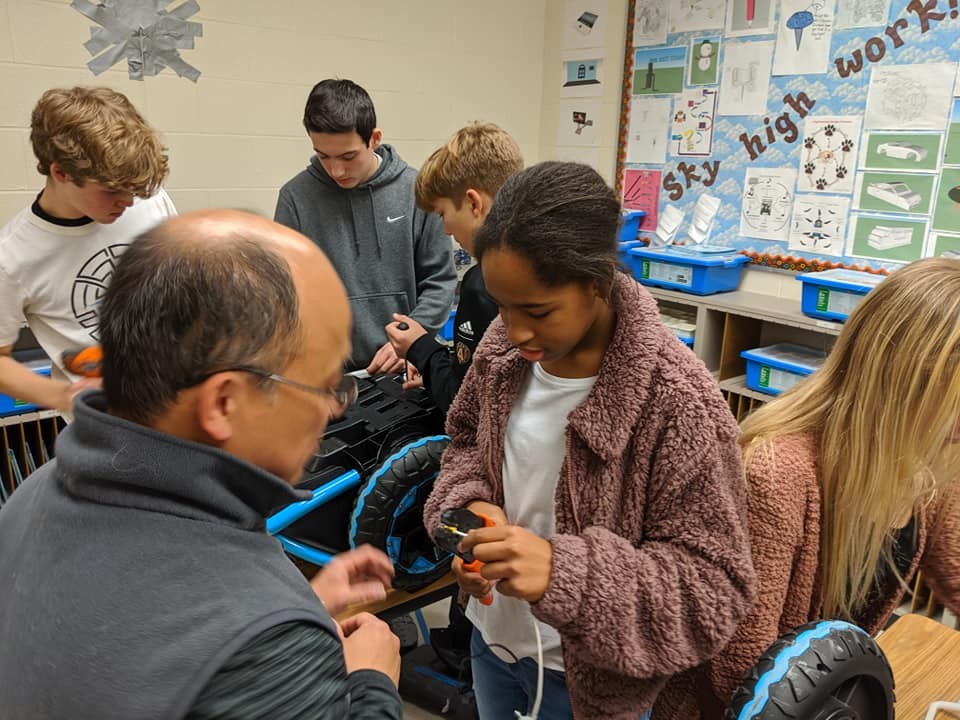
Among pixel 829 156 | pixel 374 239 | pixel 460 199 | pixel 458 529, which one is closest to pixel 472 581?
pixel 458 529

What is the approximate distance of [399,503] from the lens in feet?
4.94

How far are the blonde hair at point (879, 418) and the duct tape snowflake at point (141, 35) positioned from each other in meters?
2.39

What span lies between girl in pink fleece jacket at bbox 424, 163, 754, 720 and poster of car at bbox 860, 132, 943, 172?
2052mm

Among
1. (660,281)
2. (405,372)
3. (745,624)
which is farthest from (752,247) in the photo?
(745,624)

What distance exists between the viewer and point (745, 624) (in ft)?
3.35

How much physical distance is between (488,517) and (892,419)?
59 centimetres

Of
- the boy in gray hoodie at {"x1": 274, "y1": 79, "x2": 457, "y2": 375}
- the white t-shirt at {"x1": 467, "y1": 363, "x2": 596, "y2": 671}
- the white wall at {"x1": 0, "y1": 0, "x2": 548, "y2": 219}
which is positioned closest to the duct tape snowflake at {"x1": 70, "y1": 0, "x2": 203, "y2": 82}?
the white wall at {"x1": 0, "y1": 0, "x2": 548, "y2": 219}

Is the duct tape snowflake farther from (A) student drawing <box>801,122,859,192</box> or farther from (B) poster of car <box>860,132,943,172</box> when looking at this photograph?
(B) poster of car <box>860,132,943,172</box>

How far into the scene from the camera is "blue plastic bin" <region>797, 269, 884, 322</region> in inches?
95.5

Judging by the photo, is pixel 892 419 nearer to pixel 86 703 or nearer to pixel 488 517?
pixel 488 517

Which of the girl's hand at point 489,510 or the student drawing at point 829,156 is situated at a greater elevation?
the student drawing at point 829,156

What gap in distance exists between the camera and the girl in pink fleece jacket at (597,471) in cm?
92

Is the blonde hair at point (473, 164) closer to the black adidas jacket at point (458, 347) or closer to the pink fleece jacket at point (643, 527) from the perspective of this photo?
the black adidas jacket at point (458, 347)

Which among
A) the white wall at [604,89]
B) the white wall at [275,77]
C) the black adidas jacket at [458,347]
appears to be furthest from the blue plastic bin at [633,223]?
the black adidas jacket at [458,347]
